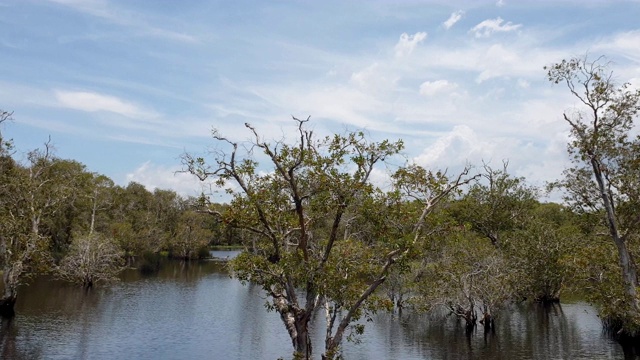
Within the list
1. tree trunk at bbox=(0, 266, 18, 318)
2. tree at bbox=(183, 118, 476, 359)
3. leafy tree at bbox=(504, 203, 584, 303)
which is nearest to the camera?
tree at bbox=(183, 118, 476, 359)

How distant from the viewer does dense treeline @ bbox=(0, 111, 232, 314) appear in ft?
129

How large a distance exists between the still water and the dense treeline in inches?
146

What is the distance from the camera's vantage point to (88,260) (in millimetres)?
58344

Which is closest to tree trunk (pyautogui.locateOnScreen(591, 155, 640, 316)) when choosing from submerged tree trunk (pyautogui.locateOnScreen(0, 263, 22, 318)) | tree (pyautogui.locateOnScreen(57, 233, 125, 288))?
submerged tree trunk (pyautogui.locateOnScreen(0, 263, 22, 318))

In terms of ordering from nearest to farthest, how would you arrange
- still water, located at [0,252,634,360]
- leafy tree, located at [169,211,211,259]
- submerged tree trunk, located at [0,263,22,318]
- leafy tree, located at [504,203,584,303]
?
still water, located at [0,252,634,360] < submerged tree trunk, located at [0,263,22,318] < leafy tree, located at [504,203,584,303] < leafy tree, located at [169,211,211,259]

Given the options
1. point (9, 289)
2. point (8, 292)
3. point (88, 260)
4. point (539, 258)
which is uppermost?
point (539, 258)

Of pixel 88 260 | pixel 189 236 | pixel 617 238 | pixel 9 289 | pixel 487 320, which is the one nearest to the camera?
pixel 617 238

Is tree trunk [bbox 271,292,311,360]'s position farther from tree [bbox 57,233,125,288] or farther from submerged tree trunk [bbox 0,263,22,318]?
tree [bbox 57,233,125,288]

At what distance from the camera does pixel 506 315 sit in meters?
47.7

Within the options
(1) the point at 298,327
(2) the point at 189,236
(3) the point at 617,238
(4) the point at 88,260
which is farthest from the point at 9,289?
(2) the point at 189,236

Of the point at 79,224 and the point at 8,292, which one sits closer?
the point at 8,292

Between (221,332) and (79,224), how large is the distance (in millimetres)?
49910

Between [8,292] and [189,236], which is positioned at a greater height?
[189,236]

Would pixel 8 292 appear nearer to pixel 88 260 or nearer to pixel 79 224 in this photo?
pixel 88 260
